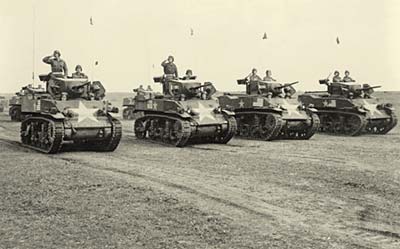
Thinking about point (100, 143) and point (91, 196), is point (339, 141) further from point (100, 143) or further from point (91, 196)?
point (91, 196)

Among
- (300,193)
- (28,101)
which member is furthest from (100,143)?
(300,193)

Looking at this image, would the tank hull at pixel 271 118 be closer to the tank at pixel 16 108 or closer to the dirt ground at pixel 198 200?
the dirt ground at pixel 198 200

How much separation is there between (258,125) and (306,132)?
193 centimetres

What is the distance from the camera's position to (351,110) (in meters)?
25.4

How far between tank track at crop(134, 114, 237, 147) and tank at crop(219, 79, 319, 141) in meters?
2.19

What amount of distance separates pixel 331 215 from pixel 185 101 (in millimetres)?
11255

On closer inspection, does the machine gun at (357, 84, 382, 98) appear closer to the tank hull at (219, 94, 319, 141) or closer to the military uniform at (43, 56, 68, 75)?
the tank hull at (219, 94, 319, 141)

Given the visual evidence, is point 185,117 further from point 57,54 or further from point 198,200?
point 198,200

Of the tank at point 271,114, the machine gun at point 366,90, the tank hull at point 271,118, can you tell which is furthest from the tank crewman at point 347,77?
the tank hull at point 271,118

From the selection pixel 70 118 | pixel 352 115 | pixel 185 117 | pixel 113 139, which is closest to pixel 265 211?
pixel 113 139

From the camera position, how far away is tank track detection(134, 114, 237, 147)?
61.4 ft

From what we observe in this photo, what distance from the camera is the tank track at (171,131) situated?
18719 millimetres

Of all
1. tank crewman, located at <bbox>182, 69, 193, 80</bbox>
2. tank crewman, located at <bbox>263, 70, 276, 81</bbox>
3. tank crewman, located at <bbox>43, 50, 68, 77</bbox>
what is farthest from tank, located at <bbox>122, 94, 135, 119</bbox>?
tank crewman, located at <bbox>43, 50, 68, 77</bbox>

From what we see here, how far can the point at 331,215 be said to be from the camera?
9.11 m
